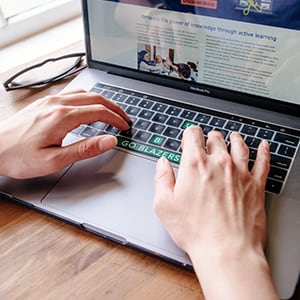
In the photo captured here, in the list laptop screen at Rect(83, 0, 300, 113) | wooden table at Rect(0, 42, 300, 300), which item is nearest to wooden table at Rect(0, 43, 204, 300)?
wooden table at Rect(0, 42, 300, 300)

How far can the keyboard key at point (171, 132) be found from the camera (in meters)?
0.71

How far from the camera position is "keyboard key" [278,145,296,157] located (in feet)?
2.18

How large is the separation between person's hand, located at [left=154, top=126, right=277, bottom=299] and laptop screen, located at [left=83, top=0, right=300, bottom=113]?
5.5 inches

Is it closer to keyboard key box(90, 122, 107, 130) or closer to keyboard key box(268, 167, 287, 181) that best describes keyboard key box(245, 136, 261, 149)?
keyboard key box(268, 167, 287, 181)

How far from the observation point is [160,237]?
57 cm

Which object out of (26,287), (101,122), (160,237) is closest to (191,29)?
(101,122)

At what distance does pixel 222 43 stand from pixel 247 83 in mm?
78

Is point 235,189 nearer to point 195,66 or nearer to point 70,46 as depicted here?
point 195,66

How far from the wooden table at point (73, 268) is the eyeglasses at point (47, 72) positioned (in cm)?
36

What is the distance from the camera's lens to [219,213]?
537 millimetres

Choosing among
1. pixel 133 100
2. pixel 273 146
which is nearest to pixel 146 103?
pixel 133 100

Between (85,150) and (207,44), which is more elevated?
(207,44)

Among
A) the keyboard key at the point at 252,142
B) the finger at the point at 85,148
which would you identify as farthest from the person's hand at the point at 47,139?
the keyboard key at the point at 252,142

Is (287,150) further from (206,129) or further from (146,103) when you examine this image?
(146,103)
